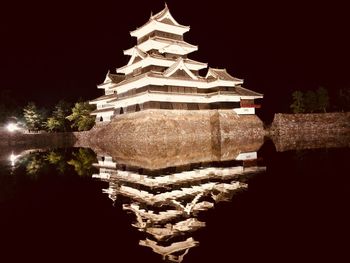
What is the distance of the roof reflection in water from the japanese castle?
39.6 feet

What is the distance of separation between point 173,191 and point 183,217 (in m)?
2.12

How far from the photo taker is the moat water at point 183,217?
4078 mm

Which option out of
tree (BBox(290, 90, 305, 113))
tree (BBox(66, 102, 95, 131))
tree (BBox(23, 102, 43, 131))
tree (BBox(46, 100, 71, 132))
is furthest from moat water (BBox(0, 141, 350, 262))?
tree (BBox(23, 102, 43, 131))

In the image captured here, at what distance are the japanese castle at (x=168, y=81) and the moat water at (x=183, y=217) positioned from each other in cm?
1558

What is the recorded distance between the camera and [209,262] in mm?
3701

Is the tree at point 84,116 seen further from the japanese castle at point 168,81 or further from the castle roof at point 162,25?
the castle roof at point 162,25

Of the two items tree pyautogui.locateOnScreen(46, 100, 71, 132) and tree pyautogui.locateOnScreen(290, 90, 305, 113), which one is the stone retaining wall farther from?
tree pyautogui.locateOnScreen(46, 100, 71, 132)

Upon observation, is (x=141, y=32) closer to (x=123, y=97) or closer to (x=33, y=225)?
(x=123, y=97)

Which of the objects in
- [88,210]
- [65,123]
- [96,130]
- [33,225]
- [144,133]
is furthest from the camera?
[65,123]

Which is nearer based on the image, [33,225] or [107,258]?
[107,258]

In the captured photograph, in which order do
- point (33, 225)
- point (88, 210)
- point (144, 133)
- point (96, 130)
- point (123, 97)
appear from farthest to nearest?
point (96, 130)
point (123, 97)
point (144, 133)
point (88, 210)
point (33, 225)

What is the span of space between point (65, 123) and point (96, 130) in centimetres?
1194

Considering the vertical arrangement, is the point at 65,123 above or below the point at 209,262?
above

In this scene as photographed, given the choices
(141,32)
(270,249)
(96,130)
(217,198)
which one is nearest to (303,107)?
(141,32)
